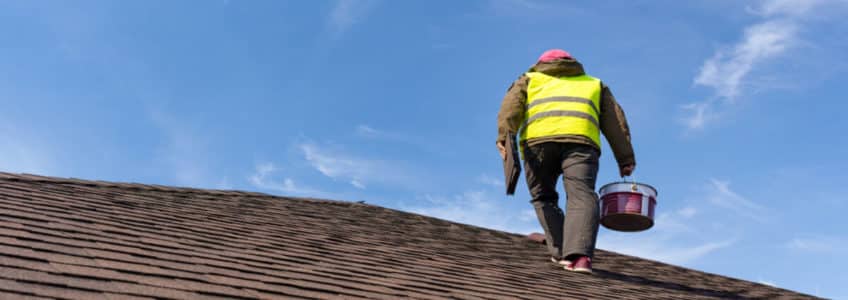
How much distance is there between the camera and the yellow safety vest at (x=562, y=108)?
5.94 metres

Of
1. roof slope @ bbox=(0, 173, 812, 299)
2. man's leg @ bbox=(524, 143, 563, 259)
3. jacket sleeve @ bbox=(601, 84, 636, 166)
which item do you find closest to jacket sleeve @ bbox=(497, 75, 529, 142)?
man's leg @ bbox=(524, 143, 563, 259)

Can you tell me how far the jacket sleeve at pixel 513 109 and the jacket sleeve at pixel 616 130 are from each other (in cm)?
55

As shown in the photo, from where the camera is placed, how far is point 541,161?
608 cm

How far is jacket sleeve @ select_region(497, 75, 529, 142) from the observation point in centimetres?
601

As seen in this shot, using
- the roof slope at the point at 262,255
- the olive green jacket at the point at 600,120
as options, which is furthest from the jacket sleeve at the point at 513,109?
the roof slope at the point at 262,255

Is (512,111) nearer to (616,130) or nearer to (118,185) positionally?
(616,130)

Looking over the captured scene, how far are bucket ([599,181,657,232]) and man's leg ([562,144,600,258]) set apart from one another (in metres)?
0.35

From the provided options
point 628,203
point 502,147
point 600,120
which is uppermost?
point 600,120

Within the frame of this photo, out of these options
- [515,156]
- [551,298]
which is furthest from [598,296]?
[515,156]

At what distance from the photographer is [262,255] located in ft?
15.9

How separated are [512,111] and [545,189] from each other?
623 millimetres

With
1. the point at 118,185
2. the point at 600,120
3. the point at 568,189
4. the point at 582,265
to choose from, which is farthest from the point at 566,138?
the point at 118,185

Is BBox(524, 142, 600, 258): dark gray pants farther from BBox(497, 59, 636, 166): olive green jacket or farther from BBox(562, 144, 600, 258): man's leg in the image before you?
BBox(497, 59, 636, 166): olive green jacket

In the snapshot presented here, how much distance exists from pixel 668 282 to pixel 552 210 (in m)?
1.31
